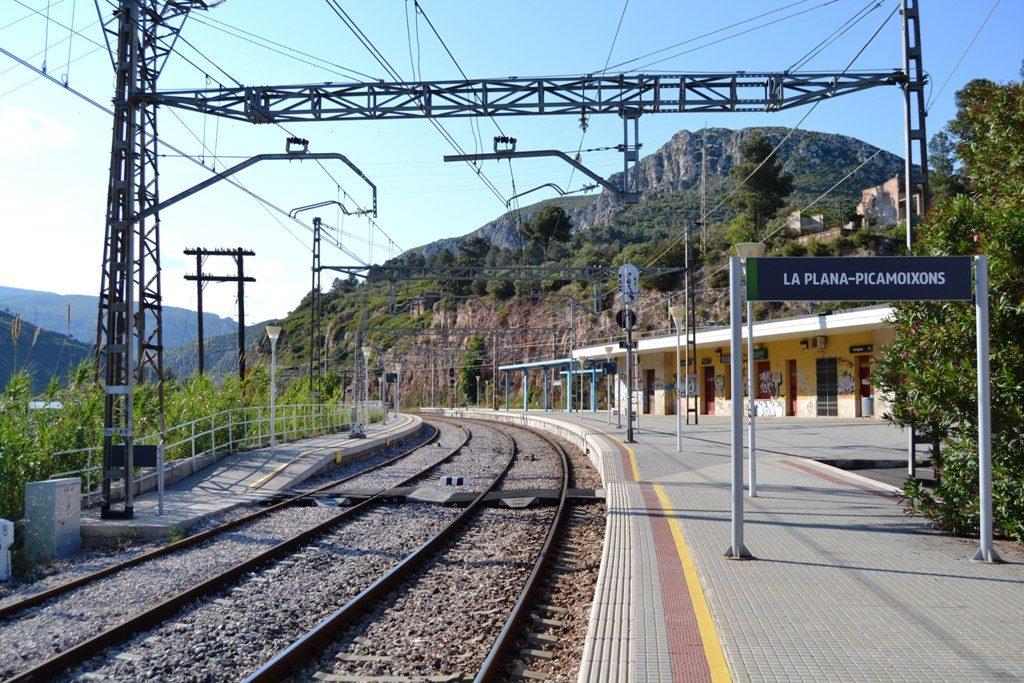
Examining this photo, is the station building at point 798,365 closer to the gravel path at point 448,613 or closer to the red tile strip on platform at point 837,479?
the red tile strip on platform at point 837,479

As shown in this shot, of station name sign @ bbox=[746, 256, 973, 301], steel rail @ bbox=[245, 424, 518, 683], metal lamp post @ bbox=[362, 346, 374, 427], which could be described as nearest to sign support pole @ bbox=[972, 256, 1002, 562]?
station name sign @ bbox=[746, 256, 973, 301]

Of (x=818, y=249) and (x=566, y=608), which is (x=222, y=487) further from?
(x=818, y=249)

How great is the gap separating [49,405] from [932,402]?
14.0m

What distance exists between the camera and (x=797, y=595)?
636 centimetres

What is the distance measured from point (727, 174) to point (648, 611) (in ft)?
521

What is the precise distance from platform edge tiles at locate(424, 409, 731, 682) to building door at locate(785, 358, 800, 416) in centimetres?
2806

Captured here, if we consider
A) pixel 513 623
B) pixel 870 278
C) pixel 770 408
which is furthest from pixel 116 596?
pixel 770 408

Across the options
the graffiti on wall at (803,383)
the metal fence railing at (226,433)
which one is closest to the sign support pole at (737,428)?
the metal fence railing at (226,433)

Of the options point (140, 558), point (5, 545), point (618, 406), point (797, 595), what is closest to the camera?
point (797, 595)

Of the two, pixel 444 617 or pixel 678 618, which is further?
pixel 444 617

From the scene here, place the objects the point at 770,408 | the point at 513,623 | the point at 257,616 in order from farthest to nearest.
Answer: the point at 770,408 → the point at 257,616 → the point at 513,623

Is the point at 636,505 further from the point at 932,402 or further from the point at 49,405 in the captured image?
the point at 49,405

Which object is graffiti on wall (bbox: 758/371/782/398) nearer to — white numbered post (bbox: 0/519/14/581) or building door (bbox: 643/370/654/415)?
building door (bbox: 643/370/654/415)

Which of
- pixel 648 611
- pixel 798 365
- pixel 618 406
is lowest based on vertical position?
pixel 648 611
